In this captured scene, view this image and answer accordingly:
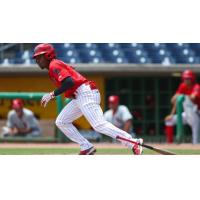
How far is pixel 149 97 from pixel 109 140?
227 centimetres

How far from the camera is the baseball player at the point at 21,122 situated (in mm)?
15078

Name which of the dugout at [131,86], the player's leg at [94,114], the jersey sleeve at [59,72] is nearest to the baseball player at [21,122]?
the dugout at [131,86]

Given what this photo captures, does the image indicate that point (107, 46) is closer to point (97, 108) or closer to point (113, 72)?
point (113, 72)

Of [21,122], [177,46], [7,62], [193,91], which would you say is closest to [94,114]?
[193,91]

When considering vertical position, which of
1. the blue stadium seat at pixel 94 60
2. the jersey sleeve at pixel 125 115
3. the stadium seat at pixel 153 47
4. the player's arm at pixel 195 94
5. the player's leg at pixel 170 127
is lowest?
the player's leg at pixel 170 127

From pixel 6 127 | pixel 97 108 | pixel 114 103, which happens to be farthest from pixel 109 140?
pixel 97 108

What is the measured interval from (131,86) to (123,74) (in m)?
0.53

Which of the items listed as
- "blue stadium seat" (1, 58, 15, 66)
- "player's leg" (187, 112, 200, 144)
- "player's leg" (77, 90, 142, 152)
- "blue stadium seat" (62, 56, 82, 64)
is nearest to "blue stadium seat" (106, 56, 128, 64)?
"blue stadium seat" (62, 56, 82, 64)

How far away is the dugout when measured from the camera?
54.1ft

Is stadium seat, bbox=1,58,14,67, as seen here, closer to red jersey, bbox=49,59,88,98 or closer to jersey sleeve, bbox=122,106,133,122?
jersey sleeve, bbox=122,106,133,122

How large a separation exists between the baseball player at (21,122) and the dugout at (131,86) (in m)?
1.19

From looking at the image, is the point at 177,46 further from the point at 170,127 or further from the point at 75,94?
the point at 75,94

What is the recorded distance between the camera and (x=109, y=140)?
15422mm

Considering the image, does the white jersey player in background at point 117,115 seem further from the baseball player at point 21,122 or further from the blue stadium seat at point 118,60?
→ the blue stadium seat at point 118,60
